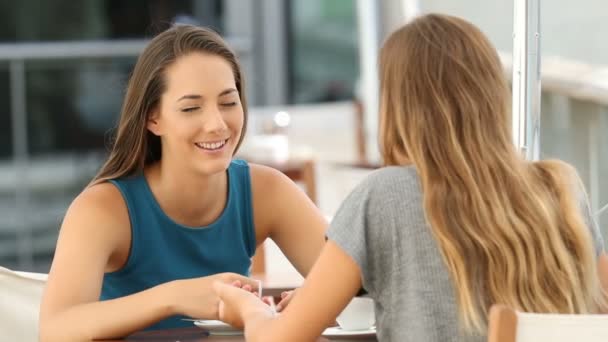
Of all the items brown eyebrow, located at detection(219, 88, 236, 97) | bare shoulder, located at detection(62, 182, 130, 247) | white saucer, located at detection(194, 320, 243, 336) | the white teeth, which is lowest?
white saucer, located at detection(194, 320, 243, 336)

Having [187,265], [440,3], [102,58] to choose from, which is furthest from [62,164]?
[187,265]

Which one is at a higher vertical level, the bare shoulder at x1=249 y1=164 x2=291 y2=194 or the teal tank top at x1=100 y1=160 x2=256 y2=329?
the bare shoulder at x1=249 y1=164 x2=291 y2=194

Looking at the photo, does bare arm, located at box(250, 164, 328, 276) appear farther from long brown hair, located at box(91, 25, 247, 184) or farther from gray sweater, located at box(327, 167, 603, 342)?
gray sweater, located at box(327, 167, 603, 342)

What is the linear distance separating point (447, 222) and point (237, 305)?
1.40ft

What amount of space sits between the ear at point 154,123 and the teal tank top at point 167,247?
0.31ft

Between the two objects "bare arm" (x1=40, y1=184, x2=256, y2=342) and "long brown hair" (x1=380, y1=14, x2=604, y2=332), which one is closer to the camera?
"long brown hair" (x1=380, y1=14, x2=604, y2=332)

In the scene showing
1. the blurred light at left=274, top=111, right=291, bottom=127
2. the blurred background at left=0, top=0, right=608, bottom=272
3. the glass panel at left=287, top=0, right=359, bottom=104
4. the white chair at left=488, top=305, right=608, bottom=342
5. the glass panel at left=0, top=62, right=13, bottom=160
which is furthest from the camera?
the glass panel at left=287, top=0, right=359, bottom=104

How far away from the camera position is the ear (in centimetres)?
254

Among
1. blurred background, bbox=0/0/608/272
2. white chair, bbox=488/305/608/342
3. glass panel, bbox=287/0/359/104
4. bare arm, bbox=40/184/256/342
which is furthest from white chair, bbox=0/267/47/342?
glass panel, bbox=287/0/359/104

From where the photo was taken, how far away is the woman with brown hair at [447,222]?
183cm

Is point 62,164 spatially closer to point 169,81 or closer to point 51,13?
point 51,13

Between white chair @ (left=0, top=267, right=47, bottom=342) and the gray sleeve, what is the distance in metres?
0.83

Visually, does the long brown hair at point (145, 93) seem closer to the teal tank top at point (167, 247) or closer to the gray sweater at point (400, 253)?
the teal tank top at point (167, 247)

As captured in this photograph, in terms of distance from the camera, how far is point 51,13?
7988 mm
